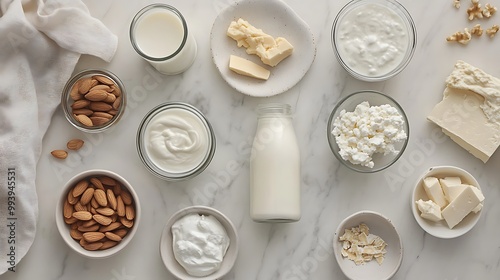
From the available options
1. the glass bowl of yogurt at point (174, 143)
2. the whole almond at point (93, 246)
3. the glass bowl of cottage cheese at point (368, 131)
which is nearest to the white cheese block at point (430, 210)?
the glass bowl of cottage cheese at point (368, 131)

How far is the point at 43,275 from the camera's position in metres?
1.68

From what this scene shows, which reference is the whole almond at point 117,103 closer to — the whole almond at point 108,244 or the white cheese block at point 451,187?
the whole almond at point 108,244

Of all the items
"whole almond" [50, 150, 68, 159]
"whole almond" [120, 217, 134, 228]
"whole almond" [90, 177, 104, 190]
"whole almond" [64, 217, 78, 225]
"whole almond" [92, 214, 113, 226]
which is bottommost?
"whole almond" [64, 217, 78, 225]

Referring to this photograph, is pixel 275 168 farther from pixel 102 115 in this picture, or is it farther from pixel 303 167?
pixel 102 115

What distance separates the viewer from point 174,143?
5.23 ft

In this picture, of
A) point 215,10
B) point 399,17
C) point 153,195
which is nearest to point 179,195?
point 153,195

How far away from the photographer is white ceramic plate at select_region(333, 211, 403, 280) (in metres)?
1.63

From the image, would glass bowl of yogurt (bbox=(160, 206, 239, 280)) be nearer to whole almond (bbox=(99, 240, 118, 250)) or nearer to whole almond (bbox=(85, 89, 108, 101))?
whole almond (bbox=(99, 240, 118, 250))

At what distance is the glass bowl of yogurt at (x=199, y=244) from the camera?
5.22 ft

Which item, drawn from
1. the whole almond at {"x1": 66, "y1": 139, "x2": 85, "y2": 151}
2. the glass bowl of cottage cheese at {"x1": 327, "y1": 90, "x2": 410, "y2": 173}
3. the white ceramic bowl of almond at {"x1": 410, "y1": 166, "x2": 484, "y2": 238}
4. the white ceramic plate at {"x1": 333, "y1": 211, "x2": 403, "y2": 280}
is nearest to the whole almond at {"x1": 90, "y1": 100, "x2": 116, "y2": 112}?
the whole almond at {"x1": 66, "y1": 139, "x2": 85, "y2": 151}

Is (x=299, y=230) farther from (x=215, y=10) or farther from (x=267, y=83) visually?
(x=215, y=10)

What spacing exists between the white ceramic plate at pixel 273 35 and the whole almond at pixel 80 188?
0.47m

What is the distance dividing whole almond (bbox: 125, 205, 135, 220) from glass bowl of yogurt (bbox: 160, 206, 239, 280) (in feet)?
0.30

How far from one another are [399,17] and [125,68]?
2.48ft
